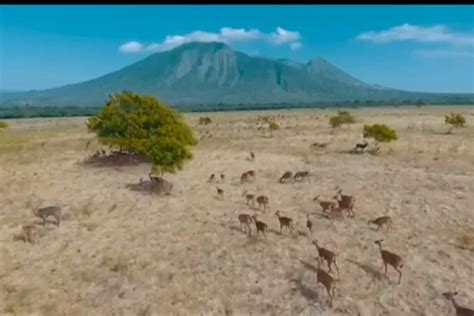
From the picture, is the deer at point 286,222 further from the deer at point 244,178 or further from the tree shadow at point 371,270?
the deer at point 244,178

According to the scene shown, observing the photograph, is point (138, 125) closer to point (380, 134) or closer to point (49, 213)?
point (49, 213)

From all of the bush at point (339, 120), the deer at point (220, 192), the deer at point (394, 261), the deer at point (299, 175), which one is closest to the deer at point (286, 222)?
the deer at point (394, 261)

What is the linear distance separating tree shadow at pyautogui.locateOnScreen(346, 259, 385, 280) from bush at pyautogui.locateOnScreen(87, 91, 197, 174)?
13.9 meters

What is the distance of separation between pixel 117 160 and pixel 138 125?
230cm

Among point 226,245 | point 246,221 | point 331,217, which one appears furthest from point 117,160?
point 226,245

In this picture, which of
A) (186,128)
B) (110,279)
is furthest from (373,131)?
(110,279)

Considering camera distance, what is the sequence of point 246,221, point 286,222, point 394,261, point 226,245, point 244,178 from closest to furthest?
point 394,261 → point 226,245 → point 286,222 → point 246,221 → point 244,178

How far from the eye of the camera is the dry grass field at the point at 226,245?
34.5 feet

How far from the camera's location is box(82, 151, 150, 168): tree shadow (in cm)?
2790

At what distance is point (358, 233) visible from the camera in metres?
14.5

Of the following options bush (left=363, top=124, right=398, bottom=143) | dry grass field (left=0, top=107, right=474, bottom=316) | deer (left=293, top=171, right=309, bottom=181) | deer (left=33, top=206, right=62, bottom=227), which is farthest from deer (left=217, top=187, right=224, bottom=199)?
bush (left=363, top=124, right=398, bottom=143)

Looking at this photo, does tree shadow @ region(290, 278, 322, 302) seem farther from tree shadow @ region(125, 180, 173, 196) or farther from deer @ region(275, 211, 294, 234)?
tree shadow @ region(125, 180, 173, 196)

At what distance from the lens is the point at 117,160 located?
28.6 m

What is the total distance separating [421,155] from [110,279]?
23.2 meters
